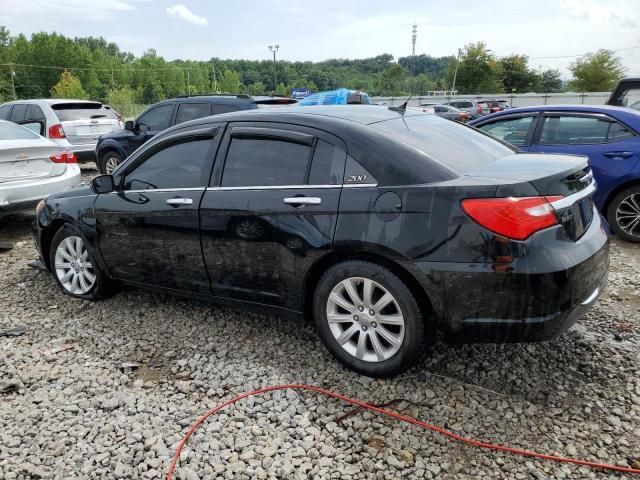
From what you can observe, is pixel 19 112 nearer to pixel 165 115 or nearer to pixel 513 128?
pixel 165 115

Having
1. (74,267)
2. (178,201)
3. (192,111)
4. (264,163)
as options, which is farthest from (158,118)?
(264,163)

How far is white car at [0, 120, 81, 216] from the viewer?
6156 mm

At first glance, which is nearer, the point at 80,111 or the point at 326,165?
the point at 326,165

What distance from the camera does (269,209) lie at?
3131mm

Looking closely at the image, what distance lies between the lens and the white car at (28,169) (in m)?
6.16

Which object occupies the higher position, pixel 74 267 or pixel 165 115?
pixel 165 115

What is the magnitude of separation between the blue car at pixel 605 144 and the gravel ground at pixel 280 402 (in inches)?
82.3

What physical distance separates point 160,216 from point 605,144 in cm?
485

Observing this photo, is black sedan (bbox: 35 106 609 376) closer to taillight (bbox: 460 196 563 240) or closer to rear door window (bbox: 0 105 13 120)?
taillight (bbox: 460 196 563 240)

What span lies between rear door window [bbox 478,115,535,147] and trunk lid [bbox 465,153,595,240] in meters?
3.15

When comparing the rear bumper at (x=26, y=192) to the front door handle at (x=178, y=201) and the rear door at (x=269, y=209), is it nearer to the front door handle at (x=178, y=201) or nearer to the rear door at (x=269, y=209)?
the front door handle at (x=178, y=201)

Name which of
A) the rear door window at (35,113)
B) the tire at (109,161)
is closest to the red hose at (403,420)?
the tire at (109,161)

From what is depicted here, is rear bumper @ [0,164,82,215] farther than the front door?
Yes

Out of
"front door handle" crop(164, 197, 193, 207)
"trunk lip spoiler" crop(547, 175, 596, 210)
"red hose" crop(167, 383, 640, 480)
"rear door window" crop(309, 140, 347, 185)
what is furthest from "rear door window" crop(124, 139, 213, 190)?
"trunk lip spoiler" crop(547, 175, 596, 210)
